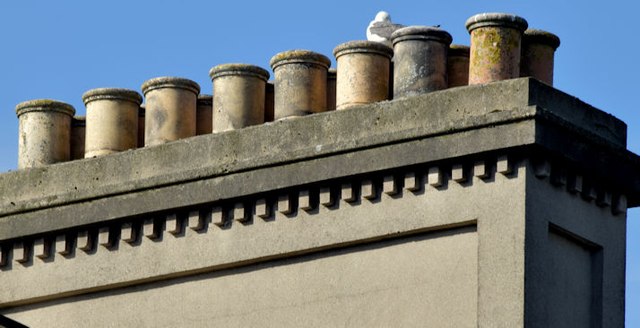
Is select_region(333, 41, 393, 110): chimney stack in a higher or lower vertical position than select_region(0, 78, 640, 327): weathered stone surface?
higher

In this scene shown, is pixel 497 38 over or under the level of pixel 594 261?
over

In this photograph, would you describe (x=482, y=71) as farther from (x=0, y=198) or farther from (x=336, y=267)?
(x=0, y=198)

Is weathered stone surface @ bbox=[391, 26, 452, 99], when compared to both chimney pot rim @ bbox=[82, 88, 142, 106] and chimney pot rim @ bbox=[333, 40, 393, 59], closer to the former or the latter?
chimney pot rim @ bbox=[333, 40, 393, 59]

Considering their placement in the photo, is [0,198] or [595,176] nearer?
[595,176]

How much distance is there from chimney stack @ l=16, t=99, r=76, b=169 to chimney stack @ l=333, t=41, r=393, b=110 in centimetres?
295

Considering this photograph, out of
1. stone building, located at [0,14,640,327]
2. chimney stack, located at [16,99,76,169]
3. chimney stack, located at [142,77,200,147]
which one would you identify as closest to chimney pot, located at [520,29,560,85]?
stone building, located at [0,14,640,327]

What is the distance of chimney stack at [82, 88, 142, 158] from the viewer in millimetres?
31438

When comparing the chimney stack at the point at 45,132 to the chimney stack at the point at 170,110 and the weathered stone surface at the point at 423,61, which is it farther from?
the weathered stone surface at the point at 423,61

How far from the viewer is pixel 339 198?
29.8 m

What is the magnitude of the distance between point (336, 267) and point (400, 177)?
0.96 m

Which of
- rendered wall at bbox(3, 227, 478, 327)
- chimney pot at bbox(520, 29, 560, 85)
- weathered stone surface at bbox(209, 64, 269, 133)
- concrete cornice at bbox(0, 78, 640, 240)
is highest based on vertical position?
chimney pot at bbox(520, 29, 560, 85)

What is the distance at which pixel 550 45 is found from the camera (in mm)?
30188

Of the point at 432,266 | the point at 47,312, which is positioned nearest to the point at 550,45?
the point at 432,266

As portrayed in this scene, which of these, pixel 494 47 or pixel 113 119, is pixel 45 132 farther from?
pixel 494 47
